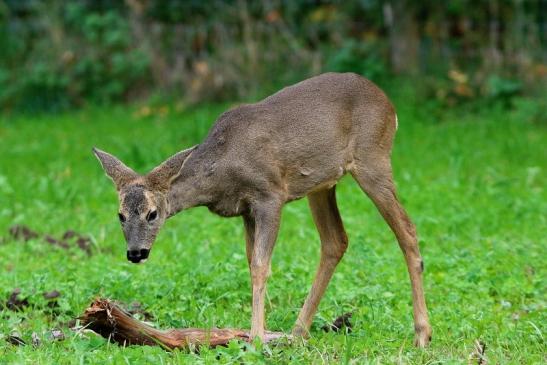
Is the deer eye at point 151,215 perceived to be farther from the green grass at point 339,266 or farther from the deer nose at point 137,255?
the green grass at point 339,266

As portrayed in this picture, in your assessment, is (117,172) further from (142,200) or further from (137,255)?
(137,255)

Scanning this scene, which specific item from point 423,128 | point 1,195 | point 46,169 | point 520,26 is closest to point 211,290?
point 1,195

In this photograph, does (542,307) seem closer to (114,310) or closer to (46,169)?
(114,310)

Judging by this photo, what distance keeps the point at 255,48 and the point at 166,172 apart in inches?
391

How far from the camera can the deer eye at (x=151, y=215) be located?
6270 millimetres

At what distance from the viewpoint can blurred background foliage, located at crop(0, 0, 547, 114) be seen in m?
15.0

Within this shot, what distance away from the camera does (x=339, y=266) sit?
26.9 feet

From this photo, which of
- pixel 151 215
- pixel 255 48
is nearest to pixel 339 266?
pixel 151 215

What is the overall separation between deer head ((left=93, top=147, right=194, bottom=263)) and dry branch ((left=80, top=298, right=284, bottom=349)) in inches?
12.5

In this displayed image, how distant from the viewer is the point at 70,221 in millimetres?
10047

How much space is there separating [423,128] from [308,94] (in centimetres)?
709

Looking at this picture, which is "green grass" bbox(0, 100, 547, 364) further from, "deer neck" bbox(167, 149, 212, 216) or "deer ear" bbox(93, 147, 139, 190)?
"deer ear" bbox(93, 147, 139, 190)

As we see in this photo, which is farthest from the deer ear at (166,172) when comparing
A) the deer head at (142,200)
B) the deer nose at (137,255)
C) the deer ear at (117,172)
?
the deer nose at (137,255)

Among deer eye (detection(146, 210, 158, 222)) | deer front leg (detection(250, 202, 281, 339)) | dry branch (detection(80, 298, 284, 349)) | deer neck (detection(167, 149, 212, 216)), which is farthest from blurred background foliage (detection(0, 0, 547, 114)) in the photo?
dry branch (detection(80, 298, 284, 349))
